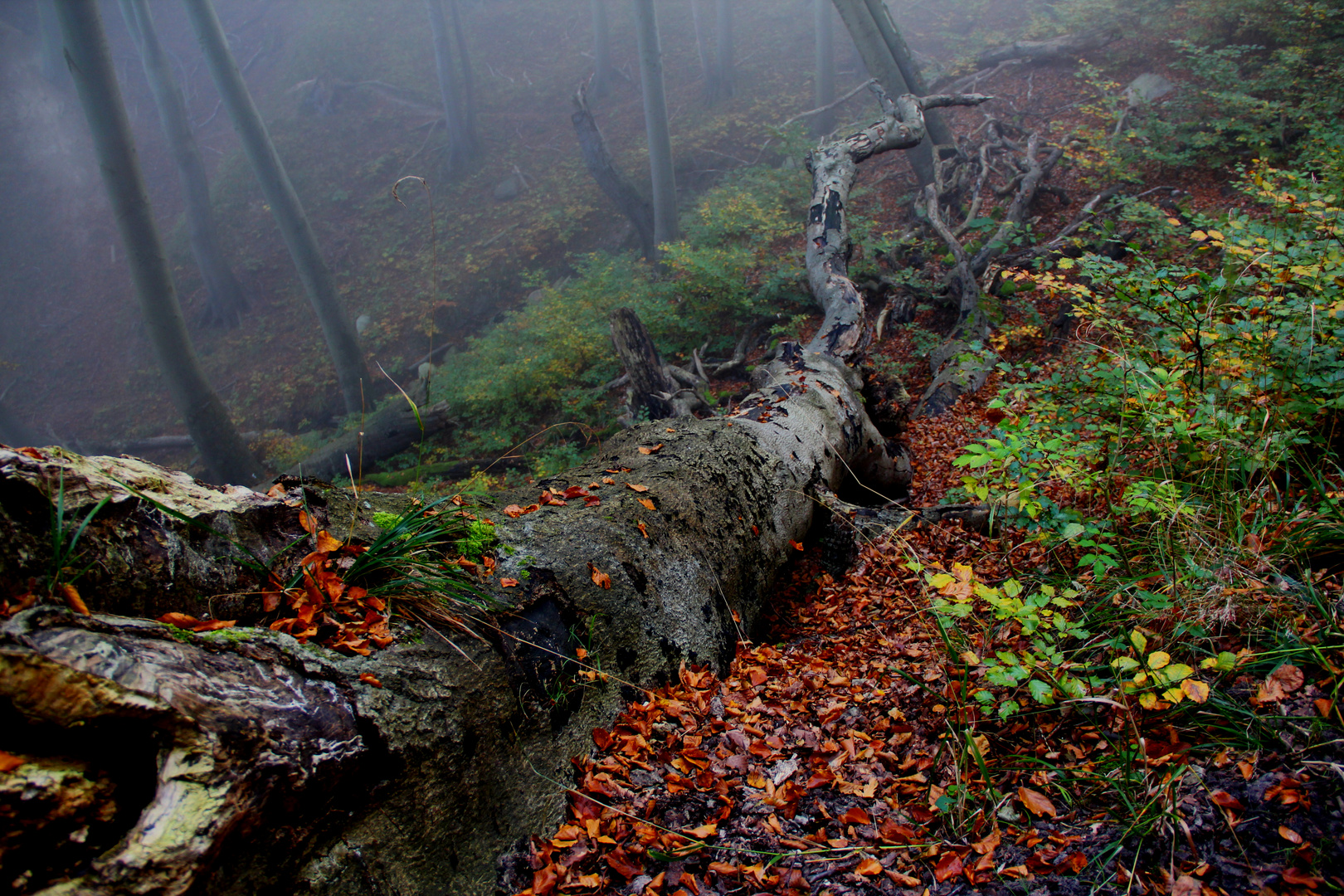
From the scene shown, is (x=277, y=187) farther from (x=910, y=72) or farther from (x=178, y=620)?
(x=178, y=620)

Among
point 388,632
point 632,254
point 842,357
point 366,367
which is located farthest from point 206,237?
point 388,632

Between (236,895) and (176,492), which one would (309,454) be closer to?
(176,492)

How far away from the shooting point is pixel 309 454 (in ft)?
33.3

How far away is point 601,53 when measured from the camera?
18844 mm

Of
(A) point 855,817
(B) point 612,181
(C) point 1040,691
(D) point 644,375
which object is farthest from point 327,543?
(B) point 612,181

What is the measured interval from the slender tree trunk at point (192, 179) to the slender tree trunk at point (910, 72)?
681 inches

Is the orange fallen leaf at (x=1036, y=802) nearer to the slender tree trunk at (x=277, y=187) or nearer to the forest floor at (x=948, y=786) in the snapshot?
the forest floor at (x=948, y=786)

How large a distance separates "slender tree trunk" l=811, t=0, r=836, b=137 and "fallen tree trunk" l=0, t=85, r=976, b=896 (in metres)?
15.5

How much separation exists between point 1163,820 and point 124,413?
21.3 meters

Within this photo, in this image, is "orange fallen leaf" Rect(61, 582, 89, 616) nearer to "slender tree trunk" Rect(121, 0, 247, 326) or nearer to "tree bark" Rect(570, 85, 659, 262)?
"tree bark" Rect(570, 85, 659, 262)

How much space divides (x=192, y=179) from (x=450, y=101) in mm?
7268

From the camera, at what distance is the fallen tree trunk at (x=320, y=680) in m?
1.10

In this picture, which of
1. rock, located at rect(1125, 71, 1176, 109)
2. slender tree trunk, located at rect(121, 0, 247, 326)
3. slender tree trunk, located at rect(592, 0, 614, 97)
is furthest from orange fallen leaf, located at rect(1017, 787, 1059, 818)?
slender tree trunk, located at rect(592, 0, 614, 97)

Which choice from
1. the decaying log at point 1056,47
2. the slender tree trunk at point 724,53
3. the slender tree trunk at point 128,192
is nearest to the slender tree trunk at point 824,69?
the slender tree trunk at point 724,53
